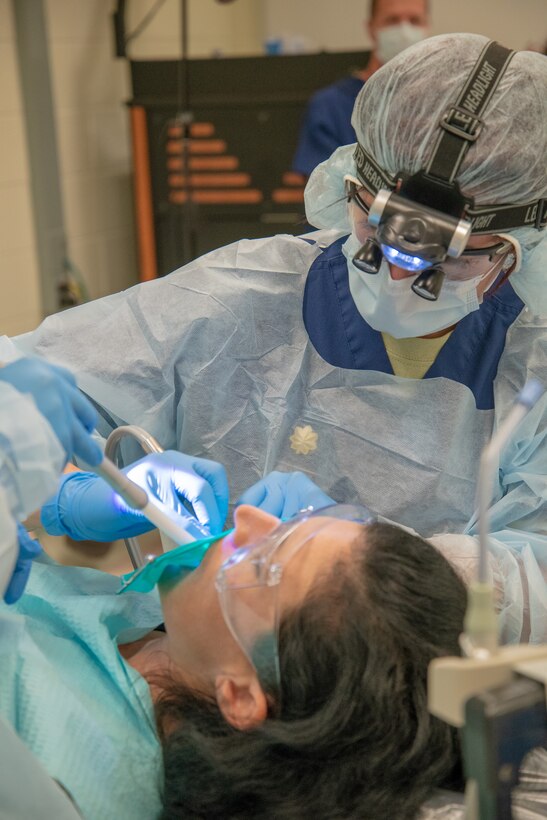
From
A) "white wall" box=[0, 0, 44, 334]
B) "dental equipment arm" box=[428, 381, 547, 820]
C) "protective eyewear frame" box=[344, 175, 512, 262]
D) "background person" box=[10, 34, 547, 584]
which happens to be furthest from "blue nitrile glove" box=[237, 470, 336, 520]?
"white wall" box=[0, 0, 44, 334]

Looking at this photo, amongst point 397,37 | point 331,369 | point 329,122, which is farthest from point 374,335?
point 397,37

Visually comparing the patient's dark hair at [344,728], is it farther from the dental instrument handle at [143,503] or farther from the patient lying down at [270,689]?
the dental instrument handle at [143,503]

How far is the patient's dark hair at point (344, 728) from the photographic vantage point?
3.80 ft

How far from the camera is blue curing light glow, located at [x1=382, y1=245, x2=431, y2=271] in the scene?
143 cm

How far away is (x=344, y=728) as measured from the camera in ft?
3.79

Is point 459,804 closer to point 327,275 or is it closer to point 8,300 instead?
point 327,275

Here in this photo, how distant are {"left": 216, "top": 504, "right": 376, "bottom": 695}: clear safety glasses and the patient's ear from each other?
0.07ft

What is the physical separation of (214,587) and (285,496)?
0.22m

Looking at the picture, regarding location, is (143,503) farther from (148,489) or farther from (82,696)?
(82,696)

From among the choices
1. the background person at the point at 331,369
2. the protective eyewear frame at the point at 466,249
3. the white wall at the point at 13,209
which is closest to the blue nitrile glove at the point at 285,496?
the background person at the point at 331,369

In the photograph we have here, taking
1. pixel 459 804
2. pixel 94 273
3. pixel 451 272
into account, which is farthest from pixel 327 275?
pixel 94 273

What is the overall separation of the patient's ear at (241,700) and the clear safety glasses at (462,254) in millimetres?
658

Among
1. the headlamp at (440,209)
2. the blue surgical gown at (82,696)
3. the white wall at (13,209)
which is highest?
the headlamp at (440,209)

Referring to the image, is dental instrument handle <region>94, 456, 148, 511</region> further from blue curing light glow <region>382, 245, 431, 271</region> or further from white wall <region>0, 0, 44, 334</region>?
white wall <region>0, 0, 44, 334</region>
